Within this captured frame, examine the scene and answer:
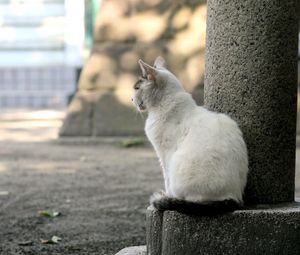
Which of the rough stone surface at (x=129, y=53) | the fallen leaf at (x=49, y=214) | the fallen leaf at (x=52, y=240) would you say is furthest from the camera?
the rough stone surface at (x=129, y=53)

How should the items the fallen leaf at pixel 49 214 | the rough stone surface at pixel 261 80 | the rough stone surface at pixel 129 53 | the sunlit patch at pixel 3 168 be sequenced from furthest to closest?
the rough stone surface at pixel 129 53 → the sunlit patch at pixel 3 168 → the fallen leaf at pixel 49 214 → the rough stone surface at pixel 261 80

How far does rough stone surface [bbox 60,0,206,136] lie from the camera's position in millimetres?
9438

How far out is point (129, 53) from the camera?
9.57 meters

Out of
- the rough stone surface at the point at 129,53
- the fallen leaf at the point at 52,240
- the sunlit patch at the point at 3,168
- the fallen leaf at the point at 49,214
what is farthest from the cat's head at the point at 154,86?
the rough stone surface at the point at 129,53

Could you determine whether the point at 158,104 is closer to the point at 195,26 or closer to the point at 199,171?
the point at 199,171

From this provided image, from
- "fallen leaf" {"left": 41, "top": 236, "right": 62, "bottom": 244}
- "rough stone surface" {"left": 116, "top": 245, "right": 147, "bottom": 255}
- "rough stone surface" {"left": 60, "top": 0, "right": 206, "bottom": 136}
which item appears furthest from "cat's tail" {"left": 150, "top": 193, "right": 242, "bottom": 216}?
"rough stone surface" {"left": 60, "top": 0, "right": 206, "bottom": 136}

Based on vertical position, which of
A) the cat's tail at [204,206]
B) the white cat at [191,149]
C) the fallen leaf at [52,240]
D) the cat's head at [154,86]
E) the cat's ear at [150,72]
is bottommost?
the fallen leaf at [52,240]

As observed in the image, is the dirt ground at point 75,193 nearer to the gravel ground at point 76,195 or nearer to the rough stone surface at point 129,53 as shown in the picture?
the gravel ground at point 76,195

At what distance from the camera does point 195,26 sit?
9445 mm

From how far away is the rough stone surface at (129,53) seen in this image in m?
9.44

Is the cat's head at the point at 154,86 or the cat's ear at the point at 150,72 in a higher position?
the cat's ear at the point at 150,72

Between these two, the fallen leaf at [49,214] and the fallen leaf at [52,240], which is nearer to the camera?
the fallen leaf at [52,240]

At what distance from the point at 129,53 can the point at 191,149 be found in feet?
20.6

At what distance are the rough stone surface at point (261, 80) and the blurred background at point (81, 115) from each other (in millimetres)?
1413
